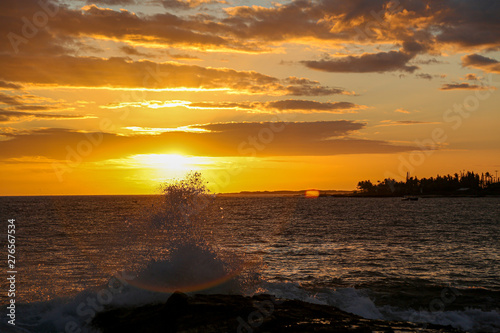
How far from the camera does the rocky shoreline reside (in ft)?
42.2

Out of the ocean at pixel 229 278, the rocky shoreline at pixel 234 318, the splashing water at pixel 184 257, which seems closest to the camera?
the rocky shoreline at pixel 234 318

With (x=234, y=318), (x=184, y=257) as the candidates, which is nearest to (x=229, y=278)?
(x=184, y=257)

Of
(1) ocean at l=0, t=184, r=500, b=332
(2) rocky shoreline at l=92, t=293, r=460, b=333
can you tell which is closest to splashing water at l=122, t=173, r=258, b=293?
(1) ocean at l=0, t=184, r=500, b=332

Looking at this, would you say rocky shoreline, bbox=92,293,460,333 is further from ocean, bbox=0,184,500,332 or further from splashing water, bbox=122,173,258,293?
splashing water, bbox=122,173,258,293

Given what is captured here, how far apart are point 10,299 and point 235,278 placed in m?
10.2

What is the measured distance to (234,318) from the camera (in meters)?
13.4

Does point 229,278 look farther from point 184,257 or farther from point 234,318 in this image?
point 234,318

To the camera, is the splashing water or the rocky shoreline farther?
the splashing water

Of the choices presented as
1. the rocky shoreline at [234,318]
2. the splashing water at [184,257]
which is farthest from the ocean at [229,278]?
the rocky shoreline at [234,318]

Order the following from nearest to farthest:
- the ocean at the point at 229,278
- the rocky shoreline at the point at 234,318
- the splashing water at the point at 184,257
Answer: the rocky shoreline at the point at 234,318
the ocean at the point at 229,278
the splashing water at the point at 184,257

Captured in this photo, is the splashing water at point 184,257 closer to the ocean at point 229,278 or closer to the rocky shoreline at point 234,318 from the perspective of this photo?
the ocean at point 229,278

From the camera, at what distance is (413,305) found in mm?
18859

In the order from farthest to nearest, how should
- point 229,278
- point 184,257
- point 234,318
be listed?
point 184,257 < point 229,278 < point 234,318

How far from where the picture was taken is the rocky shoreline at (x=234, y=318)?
42.2 feet
